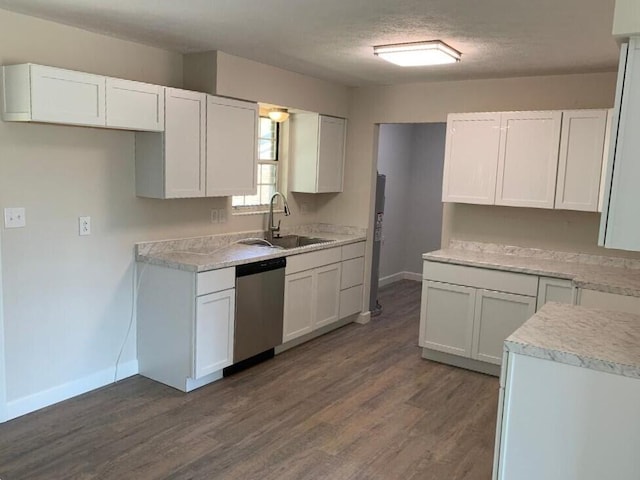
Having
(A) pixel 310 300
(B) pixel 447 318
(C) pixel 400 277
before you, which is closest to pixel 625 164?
(B) pixel 447 318

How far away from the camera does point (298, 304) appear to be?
15.2 ft

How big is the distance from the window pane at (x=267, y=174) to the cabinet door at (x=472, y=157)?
1.72 m

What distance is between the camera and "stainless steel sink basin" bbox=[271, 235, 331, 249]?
199 inches

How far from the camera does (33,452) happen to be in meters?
2.88

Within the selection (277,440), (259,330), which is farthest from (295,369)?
(277,440)

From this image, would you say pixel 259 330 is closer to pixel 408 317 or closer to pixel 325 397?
pixel 325 397

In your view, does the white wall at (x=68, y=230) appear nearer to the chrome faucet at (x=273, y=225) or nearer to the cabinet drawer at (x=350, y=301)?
the chrome faucet at (x=273, y=225)

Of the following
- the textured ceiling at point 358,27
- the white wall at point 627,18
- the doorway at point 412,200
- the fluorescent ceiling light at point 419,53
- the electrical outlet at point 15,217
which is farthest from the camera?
the doorway at point 412,200

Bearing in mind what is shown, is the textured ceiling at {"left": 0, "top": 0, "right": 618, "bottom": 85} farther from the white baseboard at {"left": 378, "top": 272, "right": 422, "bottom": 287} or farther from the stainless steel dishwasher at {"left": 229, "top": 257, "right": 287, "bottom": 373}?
the white baseboard at {"left": 378, "top": 272, "right": 422, "bottom": 287}

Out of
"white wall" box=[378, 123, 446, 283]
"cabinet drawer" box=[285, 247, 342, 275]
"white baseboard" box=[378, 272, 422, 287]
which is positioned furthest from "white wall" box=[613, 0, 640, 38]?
"white baseboard" box=[378, 272, 422, 287]

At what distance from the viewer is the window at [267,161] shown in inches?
200

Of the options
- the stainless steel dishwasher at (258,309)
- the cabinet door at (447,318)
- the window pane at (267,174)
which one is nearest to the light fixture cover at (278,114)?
the window pane at (267,174)

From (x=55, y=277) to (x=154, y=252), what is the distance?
0.74m

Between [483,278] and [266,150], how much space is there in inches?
93.6
